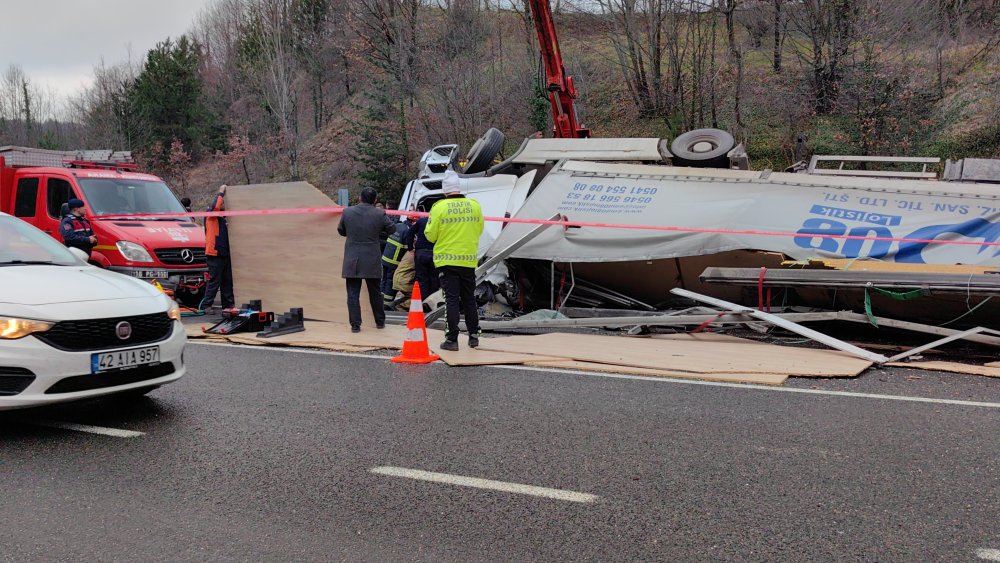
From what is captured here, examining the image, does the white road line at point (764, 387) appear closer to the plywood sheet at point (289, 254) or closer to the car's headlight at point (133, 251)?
the plywood sheet at point (289, 254)

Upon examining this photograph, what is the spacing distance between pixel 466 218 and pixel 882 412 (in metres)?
4.41

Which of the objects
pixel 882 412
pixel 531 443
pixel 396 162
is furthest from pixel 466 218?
pixel 396 162

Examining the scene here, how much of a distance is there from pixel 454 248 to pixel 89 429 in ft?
12.9

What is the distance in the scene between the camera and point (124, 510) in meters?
3.93

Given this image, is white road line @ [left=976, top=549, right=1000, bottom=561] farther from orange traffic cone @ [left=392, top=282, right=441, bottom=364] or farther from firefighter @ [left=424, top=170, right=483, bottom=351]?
firefighter @ [left=424, top=170, right=483, bottom=351]

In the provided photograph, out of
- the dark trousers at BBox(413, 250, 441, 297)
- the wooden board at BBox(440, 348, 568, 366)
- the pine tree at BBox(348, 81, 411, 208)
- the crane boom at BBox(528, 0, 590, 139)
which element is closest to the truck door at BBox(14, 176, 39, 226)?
the dark trousers at BBox(413, 250, 441, 297)

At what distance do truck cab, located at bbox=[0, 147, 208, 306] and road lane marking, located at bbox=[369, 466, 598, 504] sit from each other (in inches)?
316

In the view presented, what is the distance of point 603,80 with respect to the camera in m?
28.5

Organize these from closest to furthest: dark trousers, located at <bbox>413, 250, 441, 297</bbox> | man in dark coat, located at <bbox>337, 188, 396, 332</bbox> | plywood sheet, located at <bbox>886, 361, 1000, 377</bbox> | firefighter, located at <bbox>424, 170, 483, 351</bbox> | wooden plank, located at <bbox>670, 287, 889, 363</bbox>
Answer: plywood sheet, located at <bbox>886, 361, 1000, 377</bbox>
wooden plank, located at <bbox>670, 287, 889, 363</bbox>
firefighter, located at <bbox>424, 170, 483, 351</bbox>
man in dark coat, located at <bbox>337, 188, 396, 332</bbox>
dark trousers, located at <bbox>413, 250, 441, 297</bbox>

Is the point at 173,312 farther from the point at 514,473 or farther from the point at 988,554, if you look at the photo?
the point at 988,554

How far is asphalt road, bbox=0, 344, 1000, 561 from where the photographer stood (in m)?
3.50

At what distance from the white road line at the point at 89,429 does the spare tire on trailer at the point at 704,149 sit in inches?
361

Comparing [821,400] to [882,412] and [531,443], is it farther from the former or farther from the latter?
[531,443]

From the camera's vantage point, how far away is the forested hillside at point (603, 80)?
2138 centimetres
